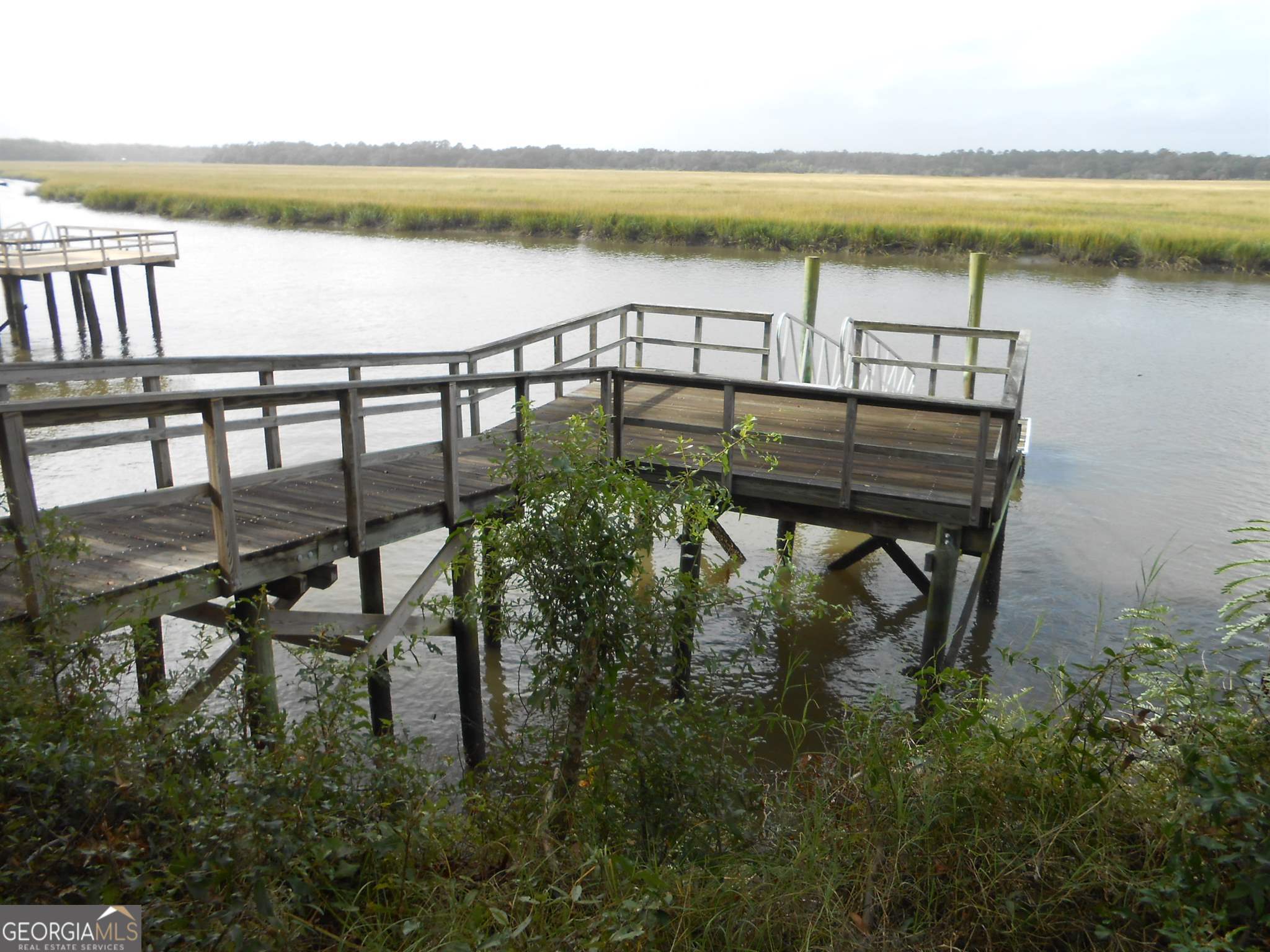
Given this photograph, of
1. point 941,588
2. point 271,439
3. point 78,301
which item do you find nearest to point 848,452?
point 941,588

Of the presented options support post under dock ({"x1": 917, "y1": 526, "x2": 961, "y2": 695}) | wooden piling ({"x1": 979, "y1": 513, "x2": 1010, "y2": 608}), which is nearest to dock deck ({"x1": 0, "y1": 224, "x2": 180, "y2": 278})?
wooden piling ({"x1": 979, "y1": 513, "x2": 1010, "y2": 608})

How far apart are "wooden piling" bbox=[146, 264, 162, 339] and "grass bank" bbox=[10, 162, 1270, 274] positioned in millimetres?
20142

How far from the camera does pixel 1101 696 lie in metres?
3.69

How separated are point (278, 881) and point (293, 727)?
75 cm

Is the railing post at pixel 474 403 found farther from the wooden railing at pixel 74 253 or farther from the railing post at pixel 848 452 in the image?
the wooden railing at pixel 74 253

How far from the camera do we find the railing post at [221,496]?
202 inches

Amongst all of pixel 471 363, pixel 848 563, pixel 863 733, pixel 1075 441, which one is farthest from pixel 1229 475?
pixel 863 733

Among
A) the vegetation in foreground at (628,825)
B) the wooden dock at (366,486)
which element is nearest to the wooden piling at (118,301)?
the wooden dock at (366,486)

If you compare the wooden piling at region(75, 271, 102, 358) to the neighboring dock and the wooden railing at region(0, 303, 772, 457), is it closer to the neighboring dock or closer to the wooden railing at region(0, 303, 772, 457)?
the neighboring dock

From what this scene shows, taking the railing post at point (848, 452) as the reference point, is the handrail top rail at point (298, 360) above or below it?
above

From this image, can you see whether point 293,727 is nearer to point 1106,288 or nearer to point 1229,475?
point 1229,475

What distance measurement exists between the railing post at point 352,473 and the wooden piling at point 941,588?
157 inches

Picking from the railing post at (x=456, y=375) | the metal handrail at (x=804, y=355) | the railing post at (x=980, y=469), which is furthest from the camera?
the metal handrail at (x=804, y=355)

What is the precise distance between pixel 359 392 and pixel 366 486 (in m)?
1.14
